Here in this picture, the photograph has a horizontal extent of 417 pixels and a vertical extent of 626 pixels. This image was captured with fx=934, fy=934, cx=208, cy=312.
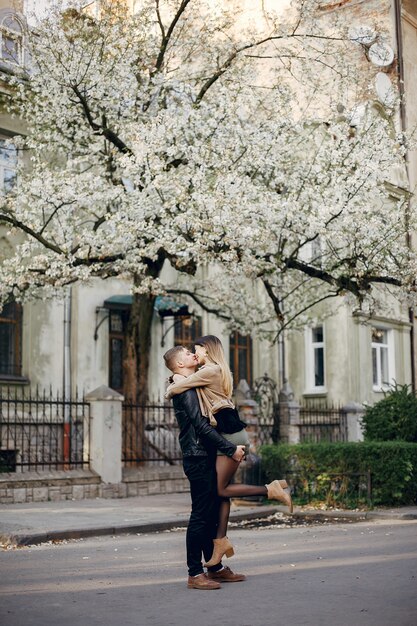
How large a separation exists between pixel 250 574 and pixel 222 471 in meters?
1.13

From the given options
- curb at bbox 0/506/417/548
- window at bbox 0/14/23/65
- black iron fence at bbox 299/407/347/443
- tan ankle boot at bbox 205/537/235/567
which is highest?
window at bbox 0/14/23/65

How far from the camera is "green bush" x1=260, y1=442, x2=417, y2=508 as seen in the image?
15.4m

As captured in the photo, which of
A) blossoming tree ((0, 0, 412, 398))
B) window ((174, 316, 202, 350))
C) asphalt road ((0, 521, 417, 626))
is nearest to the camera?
asphalt road ((0, 521, 417, 626))

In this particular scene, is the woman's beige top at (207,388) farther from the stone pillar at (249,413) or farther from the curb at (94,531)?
the stone pillar at (249,413)

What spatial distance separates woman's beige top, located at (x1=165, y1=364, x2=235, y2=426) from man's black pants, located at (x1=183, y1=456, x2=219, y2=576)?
0.37 m

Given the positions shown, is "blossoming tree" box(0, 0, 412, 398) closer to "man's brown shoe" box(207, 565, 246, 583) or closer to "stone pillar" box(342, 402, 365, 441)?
"stone pillar" box(342, 402, 365, 441)

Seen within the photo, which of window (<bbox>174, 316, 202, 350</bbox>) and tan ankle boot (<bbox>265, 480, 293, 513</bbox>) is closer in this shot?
tan ankle boot (<bbox>265, 480, 293, 513</bbox>)

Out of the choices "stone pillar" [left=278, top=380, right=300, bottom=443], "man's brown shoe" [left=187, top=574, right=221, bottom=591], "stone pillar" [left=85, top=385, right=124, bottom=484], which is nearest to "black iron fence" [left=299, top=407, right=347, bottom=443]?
"stone pillar" [left=278, top=380, right=300, bottom=443]

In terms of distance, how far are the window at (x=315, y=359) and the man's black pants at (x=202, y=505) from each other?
80.0 feet

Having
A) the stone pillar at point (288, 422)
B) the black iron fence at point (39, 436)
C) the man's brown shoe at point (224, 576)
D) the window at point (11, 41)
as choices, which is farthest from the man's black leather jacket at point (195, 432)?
the window at point (11, 41)

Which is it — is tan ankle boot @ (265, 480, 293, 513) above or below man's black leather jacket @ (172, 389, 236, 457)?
below

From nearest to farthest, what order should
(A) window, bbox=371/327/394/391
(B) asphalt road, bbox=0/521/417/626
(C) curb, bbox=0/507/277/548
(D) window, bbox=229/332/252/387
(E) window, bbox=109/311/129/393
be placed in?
1. (B) asphalt road, bbox=0/521/417/626
2. (C) curb, bbox=0/507/277/548
3. (E) window, bbox=109/311/129/393
4. (D) window, bbox=229/332/252/387
5. (A) window, bbox=371/327/394/391

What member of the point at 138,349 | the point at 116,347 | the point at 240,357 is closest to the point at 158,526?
the point at 138,349

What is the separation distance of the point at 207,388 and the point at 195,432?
1.25 feet
